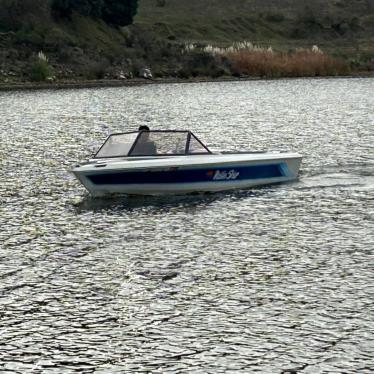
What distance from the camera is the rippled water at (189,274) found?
56.3ft

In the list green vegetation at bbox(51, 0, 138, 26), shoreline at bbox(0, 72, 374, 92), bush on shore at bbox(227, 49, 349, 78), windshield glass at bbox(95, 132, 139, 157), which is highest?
green vegetation at bbox(51, 0, 138, 26)

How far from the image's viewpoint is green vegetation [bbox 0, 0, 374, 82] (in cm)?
10875

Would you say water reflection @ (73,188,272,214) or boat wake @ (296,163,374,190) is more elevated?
boat wake @ (296,163,374,190)

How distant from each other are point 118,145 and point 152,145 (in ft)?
4.23

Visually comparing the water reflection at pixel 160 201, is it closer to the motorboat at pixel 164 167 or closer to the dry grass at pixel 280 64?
the motorboat at pixel 164 167

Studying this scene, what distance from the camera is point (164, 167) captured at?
107ft

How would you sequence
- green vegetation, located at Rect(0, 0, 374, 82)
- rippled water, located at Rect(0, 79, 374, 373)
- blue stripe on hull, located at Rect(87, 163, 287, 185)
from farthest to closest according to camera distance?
1. green vegetation, located at Rect(0, 0, 374, 82)
2. blue stripe on hull, located at Rect(87, 163, 287, 185)
3. rippled water, located at Rect(0, 79, 374, 373)

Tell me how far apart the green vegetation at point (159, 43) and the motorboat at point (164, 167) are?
70553 mm

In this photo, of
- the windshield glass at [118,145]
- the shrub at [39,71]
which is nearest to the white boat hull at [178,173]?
the windshield glass at [118,145]

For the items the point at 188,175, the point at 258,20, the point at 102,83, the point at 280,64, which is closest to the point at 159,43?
the point at 280,64

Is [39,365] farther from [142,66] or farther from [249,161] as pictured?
[142,66]

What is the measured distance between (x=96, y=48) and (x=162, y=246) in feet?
299

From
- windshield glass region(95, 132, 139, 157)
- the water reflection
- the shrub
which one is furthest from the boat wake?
the shrub

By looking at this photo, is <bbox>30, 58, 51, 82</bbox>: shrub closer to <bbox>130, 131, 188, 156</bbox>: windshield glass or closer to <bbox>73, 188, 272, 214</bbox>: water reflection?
<bbox>73, 188, 272, 214</bbox>: water reflection
